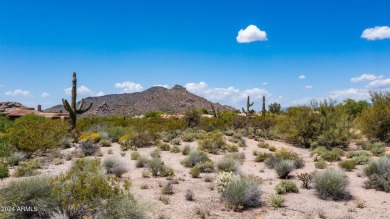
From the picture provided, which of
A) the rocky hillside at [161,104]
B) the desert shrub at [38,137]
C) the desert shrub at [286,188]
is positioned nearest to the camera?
the desert shrub at [286,188]

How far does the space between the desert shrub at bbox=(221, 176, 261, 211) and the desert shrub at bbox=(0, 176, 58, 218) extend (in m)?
4.82

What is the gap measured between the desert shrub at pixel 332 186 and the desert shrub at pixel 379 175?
1651mm

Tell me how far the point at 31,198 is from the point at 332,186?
898cm

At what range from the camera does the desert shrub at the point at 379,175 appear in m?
11.7

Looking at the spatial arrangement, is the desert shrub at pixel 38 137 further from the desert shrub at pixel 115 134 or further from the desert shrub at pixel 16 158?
the desert shrub at pixel 115 134

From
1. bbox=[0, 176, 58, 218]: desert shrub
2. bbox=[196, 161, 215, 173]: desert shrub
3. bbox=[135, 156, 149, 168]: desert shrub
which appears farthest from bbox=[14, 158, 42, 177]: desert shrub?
bbox=[196, 161, 215, 173]: desert shrub

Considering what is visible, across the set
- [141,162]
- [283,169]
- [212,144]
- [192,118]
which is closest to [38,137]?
[141,162]

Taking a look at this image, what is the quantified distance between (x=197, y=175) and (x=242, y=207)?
4.41 meters

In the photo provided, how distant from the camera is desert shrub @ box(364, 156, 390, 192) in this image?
38.5ft

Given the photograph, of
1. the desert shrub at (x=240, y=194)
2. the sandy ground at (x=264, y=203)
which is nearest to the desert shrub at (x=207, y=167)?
the sandy ground at (x=264, y=203)

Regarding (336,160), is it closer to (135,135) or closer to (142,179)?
(142,179)

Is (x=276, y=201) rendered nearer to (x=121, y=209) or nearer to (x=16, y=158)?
(x=121, y=209)

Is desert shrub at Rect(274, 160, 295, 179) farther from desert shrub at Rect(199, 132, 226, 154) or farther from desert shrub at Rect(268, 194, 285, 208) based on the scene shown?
desert shrub at Rect(199, 132, 226, 154)

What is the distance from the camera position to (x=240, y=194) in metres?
9.85
